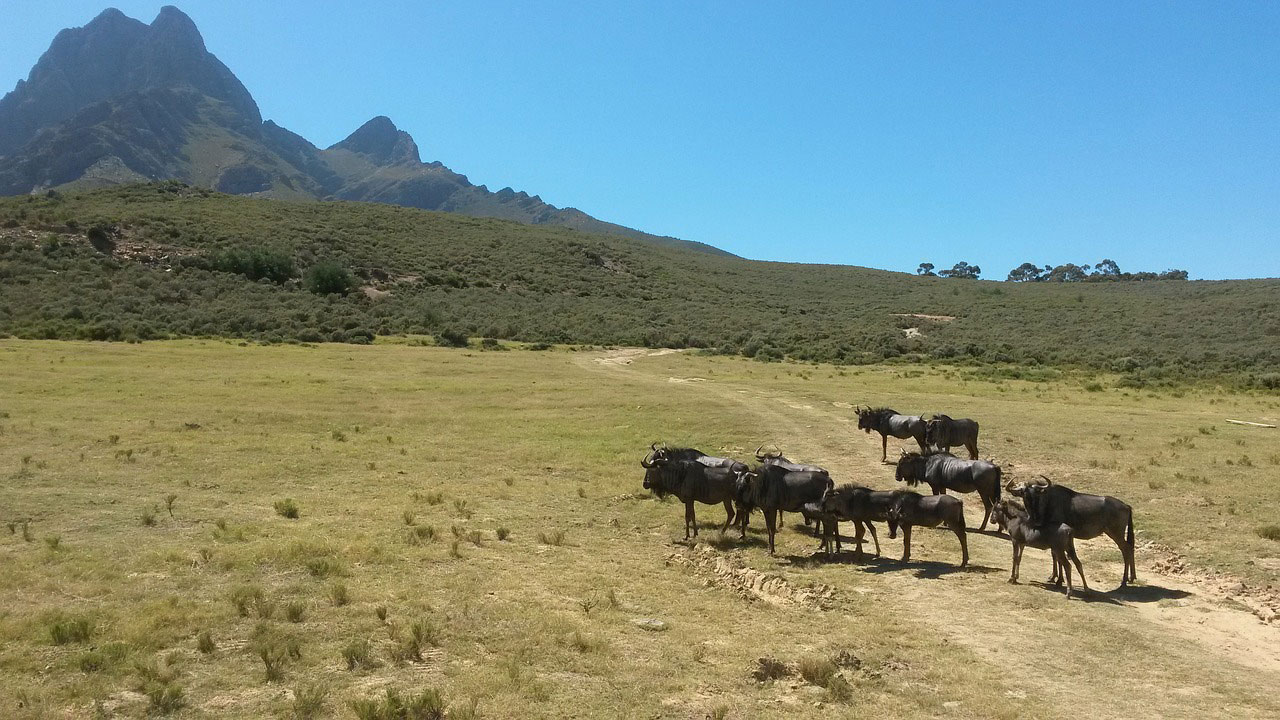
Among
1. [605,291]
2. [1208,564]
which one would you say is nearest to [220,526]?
[1208,564]

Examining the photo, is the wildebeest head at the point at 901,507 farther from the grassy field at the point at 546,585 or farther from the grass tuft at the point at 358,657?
the grass tuft at the point at 358,657

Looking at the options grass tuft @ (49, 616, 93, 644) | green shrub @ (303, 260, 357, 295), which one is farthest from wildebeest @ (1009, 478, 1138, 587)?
green shrub @ (303, 260, 357, 295)

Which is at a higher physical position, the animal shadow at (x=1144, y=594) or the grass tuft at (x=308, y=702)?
the animal shadow at (x=1144, y=594)

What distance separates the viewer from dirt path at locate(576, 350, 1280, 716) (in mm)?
8820

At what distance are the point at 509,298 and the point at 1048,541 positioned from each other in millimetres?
74285

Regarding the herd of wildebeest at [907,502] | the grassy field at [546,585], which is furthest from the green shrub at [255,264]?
the herd of wildebeest at [907,502]

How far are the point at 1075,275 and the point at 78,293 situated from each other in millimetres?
176693

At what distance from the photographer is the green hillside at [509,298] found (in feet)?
196

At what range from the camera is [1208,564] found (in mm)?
13266

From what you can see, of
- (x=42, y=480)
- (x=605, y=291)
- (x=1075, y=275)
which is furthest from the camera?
(x=1075, y=275)

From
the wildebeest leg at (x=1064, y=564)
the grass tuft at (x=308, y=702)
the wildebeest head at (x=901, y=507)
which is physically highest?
the wildebeest head at (x=901, y=507)

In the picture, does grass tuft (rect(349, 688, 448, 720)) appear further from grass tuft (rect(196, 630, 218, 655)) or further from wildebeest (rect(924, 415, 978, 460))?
wildebeest (rect(924, 415, 978, 460))

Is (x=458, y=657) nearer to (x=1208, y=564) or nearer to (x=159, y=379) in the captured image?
(x=1208, y=564)

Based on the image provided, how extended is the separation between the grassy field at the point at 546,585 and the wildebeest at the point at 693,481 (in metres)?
0.65
